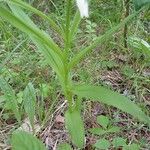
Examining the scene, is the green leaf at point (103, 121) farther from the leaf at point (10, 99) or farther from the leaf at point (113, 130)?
the leaf at point (10, 99)

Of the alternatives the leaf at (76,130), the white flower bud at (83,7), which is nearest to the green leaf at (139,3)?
the white flower bud at (83,7)

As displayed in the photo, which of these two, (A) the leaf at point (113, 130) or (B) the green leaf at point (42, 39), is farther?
(A) the leaf at point (113, 130)

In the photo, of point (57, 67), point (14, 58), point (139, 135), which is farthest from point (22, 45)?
point (139, 135)

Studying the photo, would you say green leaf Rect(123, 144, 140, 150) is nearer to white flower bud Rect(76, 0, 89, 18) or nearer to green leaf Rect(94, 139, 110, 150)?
green leaf Rect(94, 139, 110, 150)

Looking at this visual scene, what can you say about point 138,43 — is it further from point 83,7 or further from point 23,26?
point 83,7

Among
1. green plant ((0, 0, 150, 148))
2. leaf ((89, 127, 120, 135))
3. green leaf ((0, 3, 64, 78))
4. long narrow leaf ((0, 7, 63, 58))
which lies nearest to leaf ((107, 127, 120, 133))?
leaf ((89, 127, 120, 135))

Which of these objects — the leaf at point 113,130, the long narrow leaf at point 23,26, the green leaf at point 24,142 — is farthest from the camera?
the leaf at point 113,130
